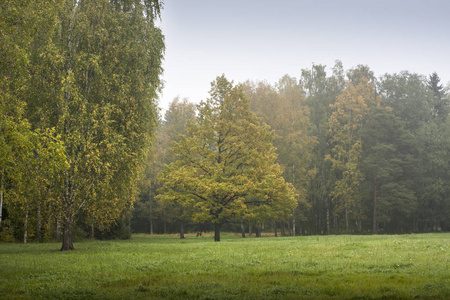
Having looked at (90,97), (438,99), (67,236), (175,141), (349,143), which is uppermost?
(438,99)

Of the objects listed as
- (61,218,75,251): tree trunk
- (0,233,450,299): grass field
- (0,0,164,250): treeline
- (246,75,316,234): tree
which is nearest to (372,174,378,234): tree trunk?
(246,75,316,234): tree

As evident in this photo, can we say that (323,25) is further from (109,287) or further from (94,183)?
(109,287)

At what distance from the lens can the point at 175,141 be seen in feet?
141

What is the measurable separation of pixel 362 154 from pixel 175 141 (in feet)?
84.7

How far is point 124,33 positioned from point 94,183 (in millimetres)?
9992

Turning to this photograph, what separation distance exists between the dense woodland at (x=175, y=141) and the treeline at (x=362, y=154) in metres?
0.22

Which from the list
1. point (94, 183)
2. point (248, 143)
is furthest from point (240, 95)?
point (94, 183)

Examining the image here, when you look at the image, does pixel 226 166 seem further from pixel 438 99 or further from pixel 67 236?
pixel 438 99

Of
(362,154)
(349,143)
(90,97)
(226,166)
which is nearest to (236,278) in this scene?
(90,97)

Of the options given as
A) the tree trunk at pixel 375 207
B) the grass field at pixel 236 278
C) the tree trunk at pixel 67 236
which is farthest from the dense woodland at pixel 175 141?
the grass field at pixel 236 278

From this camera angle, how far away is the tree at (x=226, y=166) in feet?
109

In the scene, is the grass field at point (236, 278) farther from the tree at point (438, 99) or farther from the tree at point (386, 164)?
the tree at point (438, 99)

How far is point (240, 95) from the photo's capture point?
119 feet

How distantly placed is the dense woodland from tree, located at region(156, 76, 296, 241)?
5.4 inches
